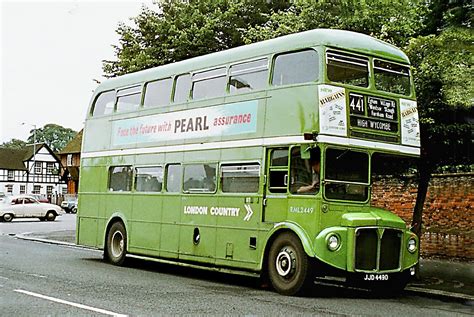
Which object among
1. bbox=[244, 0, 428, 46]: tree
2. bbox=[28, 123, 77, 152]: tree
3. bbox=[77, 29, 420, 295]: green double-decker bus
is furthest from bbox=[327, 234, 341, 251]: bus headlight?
bbox=[28, 123, 77, 152]: tree

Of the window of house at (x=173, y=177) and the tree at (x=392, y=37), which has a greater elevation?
the tree at (x=392, y=37)

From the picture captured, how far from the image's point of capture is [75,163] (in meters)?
84.4

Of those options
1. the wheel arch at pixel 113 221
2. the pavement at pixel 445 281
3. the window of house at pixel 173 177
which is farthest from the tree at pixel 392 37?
the wheel arch at pixel 113 221

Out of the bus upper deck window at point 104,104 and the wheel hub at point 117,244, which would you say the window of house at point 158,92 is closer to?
the bus upper deck window at point 104,104

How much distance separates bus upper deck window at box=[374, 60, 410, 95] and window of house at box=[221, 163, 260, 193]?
2769 mm

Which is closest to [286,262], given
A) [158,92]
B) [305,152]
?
[305,152]

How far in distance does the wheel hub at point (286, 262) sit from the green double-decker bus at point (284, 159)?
0.7 inches

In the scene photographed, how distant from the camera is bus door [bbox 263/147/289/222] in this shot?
1268 centimetres

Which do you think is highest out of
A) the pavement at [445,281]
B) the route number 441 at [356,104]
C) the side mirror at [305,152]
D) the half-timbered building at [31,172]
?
the half-timbered building at [31,172]

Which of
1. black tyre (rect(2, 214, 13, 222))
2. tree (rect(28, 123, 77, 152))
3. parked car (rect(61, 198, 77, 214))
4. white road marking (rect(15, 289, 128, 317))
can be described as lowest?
white road marking (rect(15, 289, 128, 317))

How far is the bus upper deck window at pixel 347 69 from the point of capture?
1240 cm

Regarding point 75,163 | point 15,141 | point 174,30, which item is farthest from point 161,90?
point 15,141

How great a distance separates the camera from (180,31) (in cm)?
2648

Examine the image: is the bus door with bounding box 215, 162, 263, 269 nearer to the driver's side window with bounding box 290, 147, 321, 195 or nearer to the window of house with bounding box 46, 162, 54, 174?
the driver's side window with bounding box 290, 147, 321, 195
